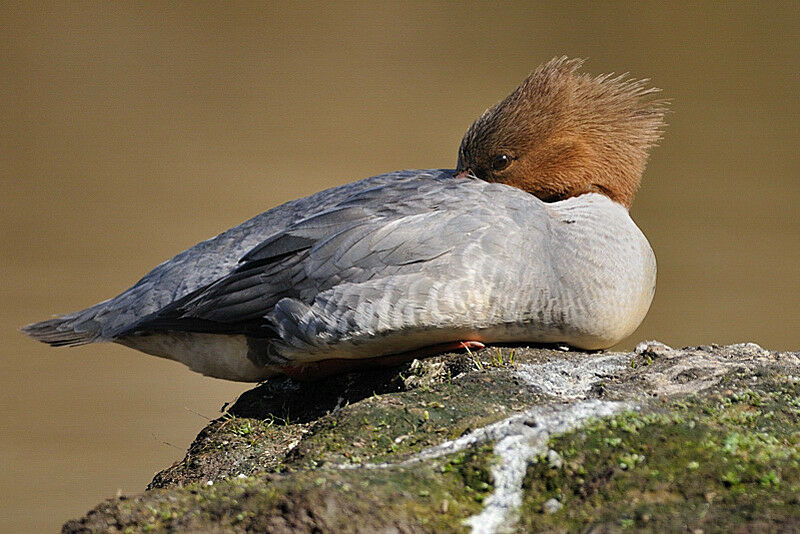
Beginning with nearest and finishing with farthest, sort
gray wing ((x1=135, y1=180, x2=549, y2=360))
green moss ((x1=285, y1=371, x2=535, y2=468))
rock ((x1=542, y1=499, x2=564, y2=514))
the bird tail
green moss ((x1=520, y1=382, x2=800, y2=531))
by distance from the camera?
green moss ((x1=520, y1=382, x2=800, y2=531)), rock ((x1=542, y1=499, x2=564, y2=514)), green moss ((x1=285, y1=371, x2=535, y2=468)), gray wing ((x1=135, y1=180, x2=549, y2=360)), the bird tail

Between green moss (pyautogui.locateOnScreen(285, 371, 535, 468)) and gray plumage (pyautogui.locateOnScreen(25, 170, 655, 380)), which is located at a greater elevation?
gray plumage (pyautogui.locateOnScreen(25, 170, 655, 380))

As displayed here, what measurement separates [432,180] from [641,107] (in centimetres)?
97

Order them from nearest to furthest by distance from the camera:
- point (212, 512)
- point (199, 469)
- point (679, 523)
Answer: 1. point (679, 523)
2. point (212, 512)
3. point (199, 469)

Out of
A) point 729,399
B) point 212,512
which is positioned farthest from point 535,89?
point 212,512

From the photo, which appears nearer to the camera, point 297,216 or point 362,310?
point 362,310

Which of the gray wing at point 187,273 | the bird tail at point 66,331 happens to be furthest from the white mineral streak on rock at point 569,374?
the bird tail at point 66,331

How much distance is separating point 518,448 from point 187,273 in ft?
7.14

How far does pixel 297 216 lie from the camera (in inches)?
145

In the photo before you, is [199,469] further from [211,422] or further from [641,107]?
[641,107]

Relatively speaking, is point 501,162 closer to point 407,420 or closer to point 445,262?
point 445,262

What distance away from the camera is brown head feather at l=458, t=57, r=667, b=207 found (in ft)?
11.4

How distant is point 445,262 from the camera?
3012 mm

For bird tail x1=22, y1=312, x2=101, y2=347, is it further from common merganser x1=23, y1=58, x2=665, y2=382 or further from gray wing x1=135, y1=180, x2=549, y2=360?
gray wing x1=135, y1=180, x2=549, y2=360

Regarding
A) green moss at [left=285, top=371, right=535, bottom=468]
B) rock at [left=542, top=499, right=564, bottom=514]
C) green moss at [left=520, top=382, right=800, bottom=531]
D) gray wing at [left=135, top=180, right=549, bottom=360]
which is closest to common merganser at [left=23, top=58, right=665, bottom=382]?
gray wing at [left=135, top=180, right=549, bottom=360]
